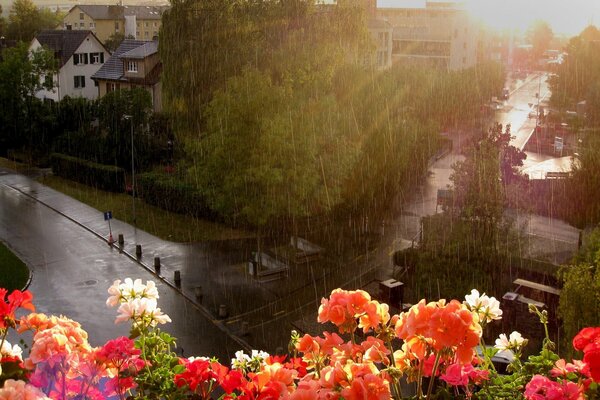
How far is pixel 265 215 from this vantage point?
20922 millimetres

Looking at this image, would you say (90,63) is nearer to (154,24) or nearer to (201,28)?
(201,28)

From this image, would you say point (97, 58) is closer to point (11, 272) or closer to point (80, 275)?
point (11, 272)

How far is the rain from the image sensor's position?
18.5 metres

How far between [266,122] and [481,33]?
6856cm

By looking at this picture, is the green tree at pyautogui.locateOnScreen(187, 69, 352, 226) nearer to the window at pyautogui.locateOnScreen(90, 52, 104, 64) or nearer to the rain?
the rain

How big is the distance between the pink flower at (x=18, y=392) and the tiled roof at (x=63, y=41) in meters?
50.3

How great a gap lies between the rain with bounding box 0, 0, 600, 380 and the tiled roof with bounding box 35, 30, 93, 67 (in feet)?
44.9

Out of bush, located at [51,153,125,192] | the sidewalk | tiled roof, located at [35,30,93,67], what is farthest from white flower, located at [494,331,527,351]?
tiled roof, located at [35,30,93,67]

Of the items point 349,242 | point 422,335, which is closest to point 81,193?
point 349,242

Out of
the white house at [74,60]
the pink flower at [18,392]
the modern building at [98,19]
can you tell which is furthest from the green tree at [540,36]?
the pink flower at [18,392]

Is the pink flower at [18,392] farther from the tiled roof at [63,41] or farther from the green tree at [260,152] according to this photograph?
the tiled roof at [63,41]

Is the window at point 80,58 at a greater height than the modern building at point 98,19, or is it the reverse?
the modern building at point 98,19

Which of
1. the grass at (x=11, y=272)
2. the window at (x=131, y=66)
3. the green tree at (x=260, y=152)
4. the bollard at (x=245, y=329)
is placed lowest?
the bollard at (x=245, y=329)

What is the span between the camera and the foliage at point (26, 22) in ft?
266
